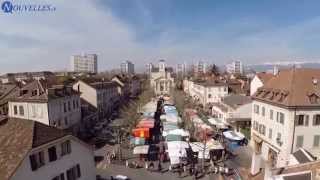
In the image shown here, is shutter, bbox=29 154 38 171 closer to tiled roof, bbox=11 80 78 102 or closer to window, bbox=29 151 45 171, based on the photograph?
window, bbox=29 151 45 171

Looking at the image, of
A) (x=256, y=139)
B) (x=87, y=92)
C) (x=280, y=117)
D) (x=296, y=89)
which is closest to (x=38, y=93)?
(x=87, y=92)

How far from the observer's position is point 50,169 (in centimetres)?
2177

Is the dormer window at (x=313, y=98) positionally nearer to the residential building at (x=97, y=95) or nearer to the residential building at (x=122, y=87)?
the residential building at (x=97, y=95)

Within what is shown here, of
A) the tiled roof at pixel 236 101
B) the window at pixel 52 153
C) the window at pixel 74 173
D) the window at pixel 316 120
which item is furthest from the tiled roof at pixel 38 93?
the window at pixel 316 120

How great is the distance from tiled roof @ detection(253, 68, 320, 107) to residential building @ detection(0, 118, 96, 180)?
24.7 metres

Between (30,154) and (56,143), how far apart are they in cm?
274

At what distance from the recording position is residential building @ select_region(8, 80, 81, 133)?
42969mm

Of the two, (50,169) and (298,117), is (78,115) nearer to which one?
(50,169)

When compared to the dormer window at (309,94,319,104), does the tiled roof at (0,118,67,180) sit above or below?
below

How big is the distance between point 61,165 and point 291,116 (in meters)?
25.9

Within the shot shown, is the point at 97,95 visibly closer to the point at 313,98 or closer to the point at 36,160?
the point at 313,98

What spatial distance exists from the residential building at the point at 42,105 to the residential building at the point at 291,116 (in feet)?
98.9

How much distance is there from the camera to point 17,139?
20.3 m

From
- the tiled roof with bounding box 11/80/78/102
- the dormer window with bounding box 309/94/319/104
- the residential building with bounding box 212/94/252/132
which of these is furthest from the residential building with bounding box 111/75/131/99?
the dormer window with bounding box 309/94/319/104
